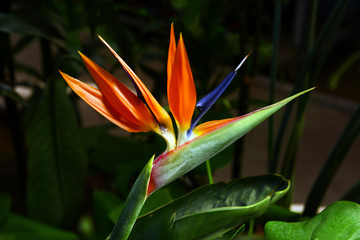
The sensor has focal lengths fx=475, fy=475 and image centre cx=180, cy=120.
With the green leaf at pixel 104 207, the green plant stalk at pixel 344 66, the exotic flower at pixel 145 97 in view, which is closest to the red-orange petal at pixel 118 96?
the exotic flower at pixel 145 97

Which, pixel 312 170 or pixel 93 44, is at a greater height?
pixel 93 44

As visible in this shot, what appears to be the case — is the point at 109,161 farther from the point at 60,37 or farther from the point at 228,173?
the point at 228,173

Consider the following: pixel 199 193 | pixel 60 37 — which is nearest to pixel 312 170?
pixel 60 37

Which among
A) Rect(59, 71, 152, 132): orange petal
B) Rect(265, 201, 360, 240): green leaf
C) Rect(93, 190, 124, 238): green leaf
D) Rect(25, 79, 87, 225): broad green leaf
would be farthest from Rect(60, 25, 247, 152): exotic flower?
Rect(25, 79, 87, 225): broad green leaf

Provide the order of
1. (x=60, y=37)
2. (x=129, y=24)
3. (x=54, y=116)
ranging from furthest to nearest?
(x=129, y=24) < (x=60, y=37) < (x=54, y=116)

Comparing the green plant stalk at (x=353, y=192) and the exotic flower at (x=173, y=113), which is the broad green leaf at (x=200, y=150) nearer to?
the exotic flower at (x=173, y=113)

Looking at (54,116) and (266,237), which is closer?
(266,237)

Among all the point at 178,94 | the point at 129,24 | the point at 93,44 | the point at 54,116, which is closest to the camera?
the point at 178,94
